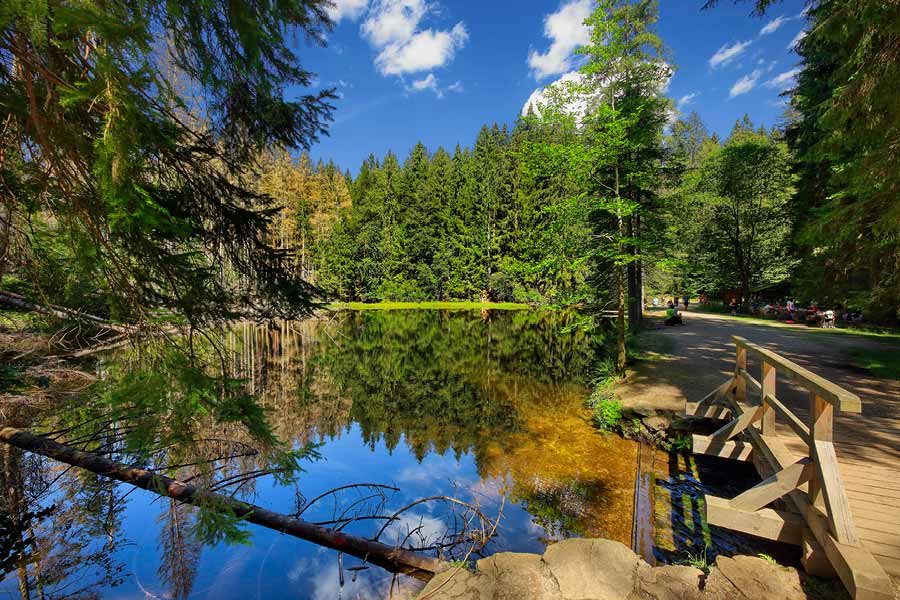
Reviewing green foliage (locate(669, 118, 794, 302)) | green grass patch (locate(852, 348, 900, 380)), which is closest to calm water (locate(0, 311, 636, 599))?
green grass patch (locate(852, 348, 900, 380))

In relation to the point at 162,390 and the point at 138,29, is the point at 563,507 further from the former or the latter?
the point at 138,29

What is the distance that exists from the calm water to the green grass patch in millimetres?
5660

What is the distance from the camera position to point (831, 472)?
3.09 metres

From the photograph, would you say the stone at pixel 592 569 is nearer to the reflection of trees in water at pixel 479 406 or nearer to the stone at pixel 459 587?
the stone at pixel 459 587

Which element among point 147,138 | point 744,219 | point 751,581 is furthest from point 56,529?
point 744,219

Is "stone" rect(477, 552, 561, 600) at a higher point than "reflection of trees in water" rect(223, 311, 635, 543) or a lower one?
higher

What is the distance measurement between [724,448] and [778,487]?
87.8 inches

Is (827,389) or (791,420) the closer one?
(827,389)

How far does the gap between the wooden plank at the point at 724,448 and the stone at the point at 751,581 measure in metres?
2.79

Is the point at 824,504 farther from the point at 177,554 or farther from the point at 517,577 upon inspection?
the point at 177,554

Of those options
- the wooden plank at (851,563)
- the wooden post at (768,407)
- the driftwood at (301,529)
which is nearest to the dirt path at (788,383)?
the wooden post at (768,407)

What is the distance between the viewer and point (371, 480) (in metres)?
7.04

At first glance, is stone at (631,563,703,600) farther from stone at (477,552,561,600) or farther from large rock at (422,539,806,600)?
stone at (477,552,561,600)

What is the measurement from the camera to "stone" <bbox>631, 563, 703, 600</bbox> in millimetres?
2623
